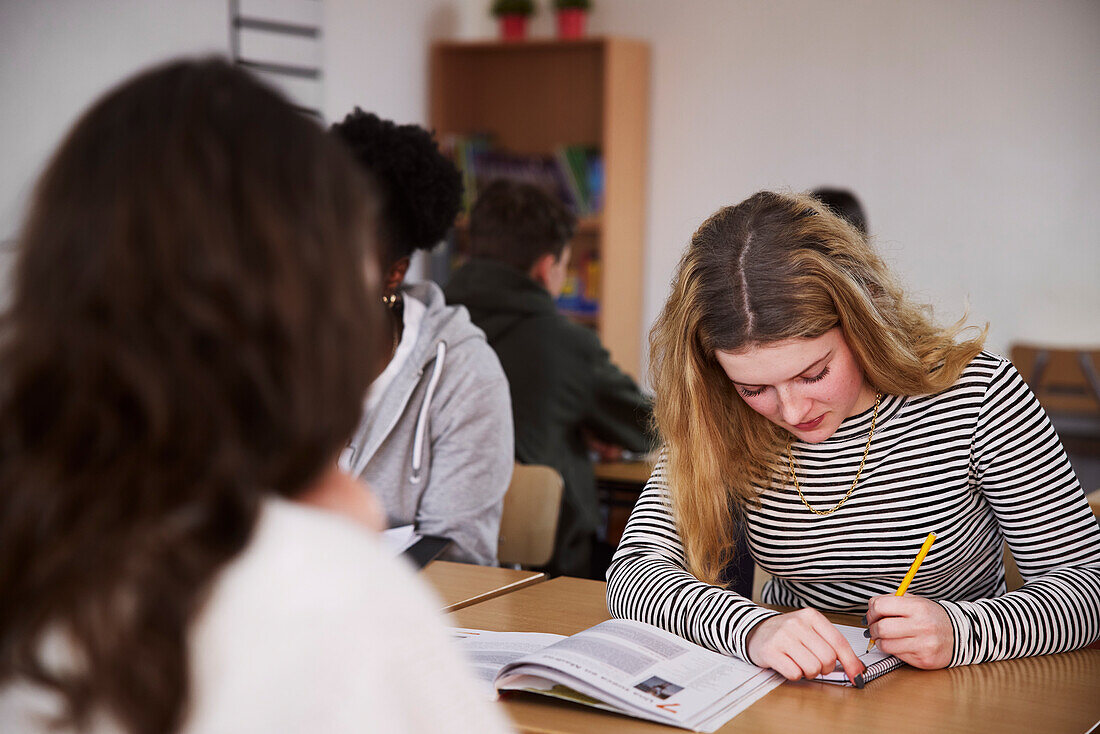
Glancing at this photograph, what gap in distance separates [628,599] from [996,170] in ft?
12.2

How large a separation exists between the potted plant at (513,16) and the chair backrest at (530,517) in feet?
10.7

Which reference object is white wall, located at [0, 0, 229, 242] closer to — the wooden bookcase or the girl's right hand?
the wooden bookcase

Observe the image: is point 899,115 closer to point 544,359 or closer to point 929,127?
point 929,127

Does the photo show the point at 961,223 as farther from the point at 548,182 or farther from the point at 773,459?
the point at 773,459

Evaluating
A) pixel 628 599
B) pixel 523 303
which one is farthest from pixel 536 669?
pixel 523 303

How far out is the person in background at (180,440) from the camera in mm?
505

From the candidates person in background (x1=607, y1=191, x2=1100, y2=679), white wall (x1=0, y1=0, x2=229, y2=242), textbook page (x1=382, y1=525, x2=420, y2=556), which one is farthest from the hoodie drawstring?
white wall (x1=0, y1=0, x2=229, y2=242)

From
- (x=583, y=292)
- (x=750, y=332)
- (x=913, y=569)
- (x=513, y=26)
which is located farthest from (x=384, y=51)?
(x=913, y=569)

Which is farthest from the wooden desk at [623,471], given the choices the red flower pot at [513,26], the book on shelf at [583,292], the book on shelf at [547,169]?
the red flower pot at [513,26]

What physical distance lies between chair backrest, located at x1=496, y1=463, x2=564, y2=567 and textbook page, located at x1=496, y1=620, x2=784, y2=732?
0.85m

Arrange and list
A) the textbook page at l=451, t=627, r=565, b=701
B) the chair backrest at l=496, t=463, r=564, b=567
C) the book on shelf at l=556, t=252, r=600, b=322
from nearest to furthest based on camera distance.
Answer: the textbook page at l=451, t=627, r=565, b=701 < the chair backrest at l=496, t=463, r=564, b=567 < the book on shelf at l=556, t=252, r=600, b=322

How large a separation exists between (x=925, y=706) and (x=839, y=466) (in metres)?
0.41

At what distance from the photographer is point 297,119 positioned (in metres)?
0.58

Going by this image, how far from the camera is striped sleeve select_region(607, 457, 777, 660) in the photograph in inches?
48.8
